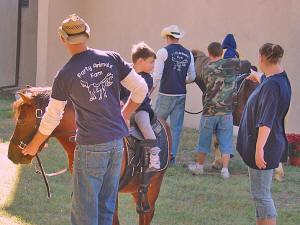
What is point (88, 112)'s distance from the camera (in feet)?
11.4

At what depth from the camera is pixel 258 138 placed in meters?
4.23

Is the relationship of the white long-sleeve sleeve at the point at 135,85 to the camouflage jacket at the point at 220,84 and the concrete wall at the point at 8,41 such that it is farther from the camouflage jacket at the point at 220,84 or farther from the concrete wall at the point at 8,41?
the concrete wall at the point at 8,41

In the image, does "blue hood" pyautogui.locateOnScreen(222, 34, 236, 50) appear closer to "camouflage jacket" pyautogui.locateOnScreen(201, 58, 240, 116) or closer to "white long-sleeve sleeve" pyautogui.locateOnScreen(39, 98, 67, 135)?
"camouflage jacket" pyautogui.locateOnScreen(201, 58, 240, 116)

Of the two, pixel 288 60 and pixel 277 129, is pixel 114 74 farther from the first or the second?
pixel 288 60

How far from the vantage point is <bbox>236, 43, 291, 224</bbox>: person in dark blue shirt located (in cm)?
421

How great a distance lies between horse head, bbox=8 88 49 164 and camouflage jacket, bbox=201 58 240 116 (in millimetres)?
3729

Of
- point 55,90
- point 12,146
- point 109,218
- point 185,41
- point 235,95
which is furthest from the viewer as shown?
point 185,41

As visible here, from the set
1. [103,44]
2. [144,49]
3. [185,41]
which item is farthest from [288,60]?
[103,44]

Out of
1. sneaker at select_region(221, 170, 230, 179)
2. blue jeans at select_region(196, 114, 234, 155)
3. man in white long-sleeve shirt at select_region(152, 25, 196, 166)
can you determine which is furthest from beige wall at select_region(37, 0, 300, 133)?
man in white long-sleeve shirt at select_region(152, 25, 196, 166)

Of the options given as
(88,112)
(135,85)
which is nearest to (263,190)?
(135,85)

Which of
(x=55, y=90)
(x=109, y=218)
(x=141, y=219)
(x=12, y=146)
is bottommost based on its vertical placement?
(x=141, y=219)

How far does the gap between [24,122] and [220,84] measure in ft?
12.6

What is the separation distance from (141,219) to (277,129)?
5.46ft

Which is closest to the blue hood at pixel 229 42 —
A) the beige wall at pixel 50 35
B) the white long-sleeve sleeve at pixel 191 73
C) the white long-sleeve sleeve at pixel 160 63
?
the white long-sleeve sleeve at pixel 191 73
